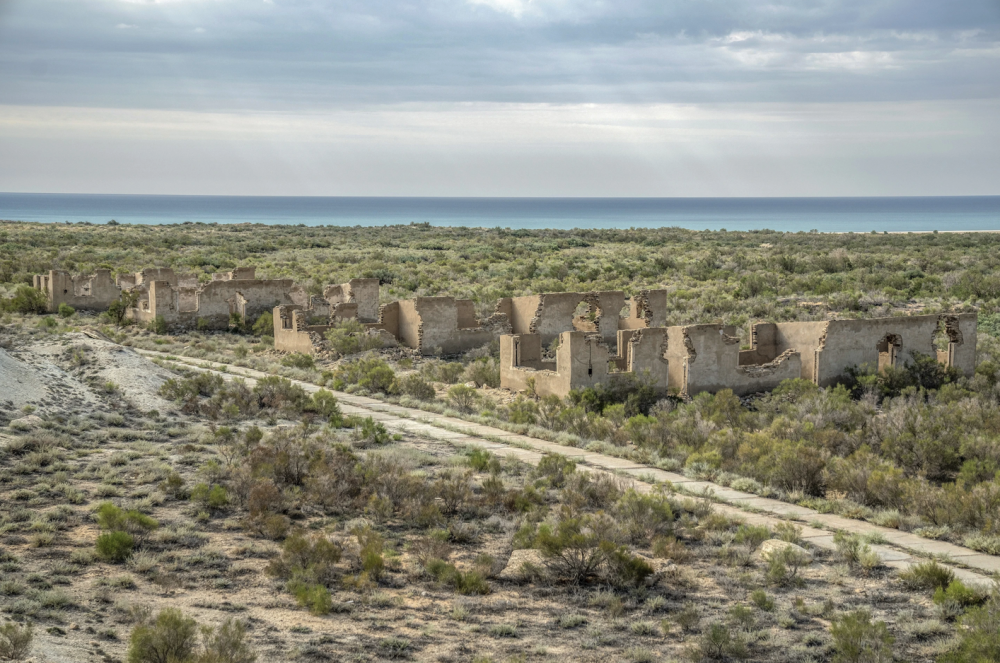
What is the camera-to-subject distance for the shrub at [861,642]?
9070mm

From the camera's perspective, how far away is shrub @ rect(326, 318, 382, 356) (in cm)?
2788

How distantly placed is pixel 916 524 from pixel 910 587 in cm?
259

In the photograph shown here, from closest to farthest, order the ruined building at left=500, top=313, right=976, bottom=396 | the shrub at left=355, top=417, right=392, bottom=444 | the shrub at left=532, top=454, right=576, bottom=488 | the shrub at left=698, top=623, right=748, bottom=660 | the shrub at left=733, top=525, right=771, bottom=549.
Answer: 1. the shrub at left=698, top=623, right=748, bottom=660
2. the shrub at left=733, top=525, right=771, bottom=549
3. the shrub at left=532, top=454, right=576, bottom=488
4. the shrub at left=355, top=417, right=392, bottom=444
5. the ruined building at left=500, top=313, right=976, bottom=396

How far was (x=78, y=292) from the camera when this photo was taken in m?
36.4

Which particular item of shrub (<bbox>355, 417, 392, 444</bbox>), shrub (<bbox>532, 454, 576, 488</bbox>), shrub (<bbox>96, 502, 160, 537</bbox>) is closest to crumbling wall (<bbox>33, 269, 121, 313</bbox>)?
shrub (<bbox>355, 417, 392, 444</bbox>)

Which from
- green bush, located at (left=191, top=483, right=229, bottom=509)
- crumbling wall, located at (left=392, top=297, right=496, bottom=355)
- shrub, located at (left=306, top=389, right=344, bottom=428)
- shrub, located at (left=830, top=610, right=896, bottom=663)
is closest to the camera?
shrub, located at (left=830, top=610, right=896, bottom=663)

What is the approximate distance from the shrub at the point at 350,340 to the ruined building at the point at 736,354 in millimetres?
5523

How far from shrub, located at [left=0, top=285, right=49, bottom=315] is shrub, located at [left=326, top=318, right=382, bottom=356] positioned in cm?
1297

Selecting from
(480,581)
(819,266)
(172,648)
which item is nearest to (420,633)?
(480,581)

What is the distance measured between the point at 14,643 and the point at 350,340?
20.2 meters

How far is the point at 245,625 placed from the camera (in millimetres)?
9688

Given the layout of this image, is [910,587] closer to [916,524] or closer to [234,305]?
[916,524]

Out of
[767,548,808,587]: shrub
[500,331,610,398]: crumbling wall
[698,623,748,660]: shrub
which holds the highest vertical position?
[500,331,610,398]: crumbling wall

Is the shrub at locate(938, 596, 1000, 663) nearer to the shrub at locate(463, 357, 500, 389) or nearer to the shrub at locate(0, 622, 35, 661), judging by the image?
the shrub at locate(0, 622, 35, 661)
